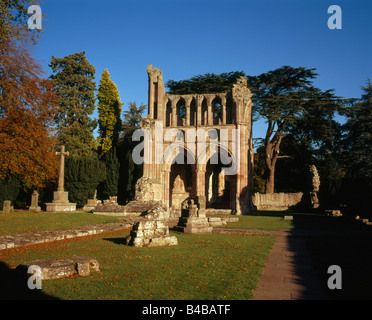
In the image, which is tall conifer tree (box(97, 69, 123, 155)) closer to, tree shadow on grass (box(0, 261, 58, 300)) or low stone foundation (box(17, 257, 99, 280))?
low stone foundation (box(17, 257, 99, 280))

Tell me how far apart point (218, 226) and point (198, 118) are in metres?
16.4

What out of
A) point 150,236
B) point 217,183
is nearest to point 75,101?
point 217,183

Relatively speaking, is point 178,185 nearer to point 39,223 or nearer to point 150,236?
point 39,223

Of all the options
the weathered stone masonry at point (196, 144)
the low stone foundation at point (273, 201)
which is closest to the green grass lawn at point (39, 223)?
A: the weathered stone masonry at point (196, 144)

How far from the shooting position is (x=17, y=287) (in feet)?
18.0

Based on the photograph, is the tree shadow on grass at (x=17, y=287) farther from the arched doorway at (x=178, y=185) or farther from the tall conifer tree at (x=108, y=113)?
the tall conifer tree at (x=108, y=113)

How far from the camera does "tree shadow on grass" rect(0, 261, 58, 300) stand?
197 inches

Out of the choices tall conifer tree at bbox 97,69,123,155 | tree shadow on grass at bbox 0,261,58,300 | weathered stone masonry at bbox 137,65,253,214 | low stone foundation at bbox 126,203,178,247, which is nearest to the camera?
tree shadow on grass at bbox 0,261,58,300

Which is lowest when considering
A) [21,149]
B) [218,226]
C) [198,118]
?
[218,226]

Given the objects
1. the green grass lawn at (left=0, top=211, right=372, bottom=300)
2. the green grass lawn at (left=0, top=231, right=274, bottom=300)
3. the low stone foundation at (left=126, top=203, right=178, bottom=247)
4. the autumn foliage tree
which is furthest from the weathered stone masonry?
the green grass lawn at (left=0, top=231, right=274, bottom=300)

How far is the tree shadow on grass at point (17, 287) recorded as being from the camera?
4997 mm

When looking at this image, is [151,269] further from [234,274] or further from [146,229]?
[146,229]
